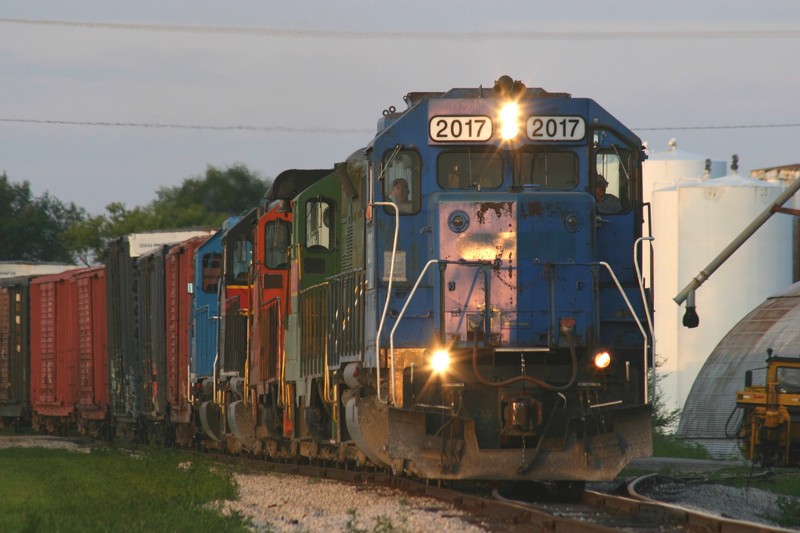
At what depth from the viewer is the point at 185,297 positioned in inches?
1040

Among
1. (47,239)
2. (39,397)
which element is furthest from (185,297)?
(47,239)

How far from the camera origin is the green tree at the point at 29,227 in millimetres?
98875

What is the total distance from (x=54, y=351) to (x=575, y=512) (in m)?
27.2

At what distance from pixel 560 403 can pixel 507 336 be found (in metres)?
0.81

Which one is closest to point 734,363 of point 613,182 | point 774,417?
point 774,417

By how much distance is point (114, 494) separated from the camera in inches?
580

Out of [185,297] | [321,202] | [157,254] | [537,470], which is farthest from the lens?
[157,254]

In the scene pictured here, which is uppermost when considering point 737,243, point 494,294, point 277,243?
point 737,243

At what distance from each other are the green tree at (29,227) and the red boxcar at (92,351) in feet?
208

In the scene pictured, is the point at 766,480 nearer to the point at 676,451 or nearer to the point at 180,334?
the point at 180,334

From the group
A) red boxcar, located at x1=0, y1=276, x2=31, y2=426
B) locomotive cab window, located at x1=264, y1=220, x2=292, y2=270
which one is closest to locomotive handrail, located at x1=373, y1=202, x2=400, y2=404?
locomotive cab window, located at x1=264, y1=220, x2=292, y2=270

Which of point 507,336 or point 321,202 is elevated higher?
point 321,202

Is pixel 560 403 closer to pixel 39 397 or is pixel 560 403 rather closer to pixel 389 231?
pixel 389 231

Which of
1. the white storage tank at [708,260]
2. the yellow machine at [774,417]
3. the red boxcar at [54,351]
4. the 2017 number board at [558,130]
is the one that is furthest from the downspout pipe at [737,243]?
the white storage tank at [708,260]
